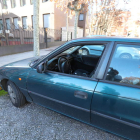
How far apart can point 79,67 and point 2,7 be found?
21.6 metres

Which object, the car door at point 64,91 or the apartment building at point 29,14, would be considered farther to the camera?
the apartment building at point 29,14

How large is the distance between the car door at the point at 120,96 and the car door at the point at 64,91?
13cm

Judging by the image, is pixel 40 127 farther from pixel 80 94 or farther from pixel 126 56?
pixel 126 56

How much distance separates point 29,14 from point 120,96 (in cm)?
1799

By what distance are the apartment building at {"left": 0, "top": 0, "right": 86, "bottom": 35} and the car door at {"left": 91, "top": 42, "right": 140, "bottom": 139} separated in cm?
1442

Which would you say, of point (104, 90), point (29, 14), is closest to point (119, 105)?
point (104, 90)

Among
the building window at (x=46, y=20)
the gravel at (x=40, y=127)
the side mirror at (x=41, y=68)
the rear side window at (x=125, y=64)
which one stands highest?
the building window at (x=46, y=20)

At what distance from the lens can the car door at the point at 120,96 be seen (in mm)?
1366

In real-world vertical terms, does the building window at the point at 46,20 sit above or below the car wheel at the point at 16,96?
above

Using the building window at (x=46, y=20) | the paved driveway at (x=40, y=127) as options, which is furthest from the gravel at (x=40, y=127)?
the building window at (x=46, y=20)

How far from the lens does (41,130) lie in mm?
2061

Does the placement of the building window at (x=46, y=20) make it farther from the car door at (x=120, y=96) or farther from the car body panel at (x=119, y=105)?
the car body panel at (x=119, y=105)

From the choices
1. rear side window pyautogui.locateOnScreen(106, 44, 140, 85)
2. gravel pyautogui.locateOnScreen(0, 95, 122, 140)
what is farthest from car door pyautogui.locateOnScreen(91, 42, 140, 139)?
gravel pyautogui.locateOnScreen(0, 95, 122, 140)

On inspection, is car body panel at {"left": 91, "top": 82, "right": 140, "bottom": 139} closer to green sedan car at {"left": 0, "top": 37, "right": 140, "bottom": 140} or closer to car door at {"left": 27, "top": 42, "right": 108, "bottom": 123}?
green sedan car at {"left": 0, "top": 37, "right": 140, "bottom": 140}
